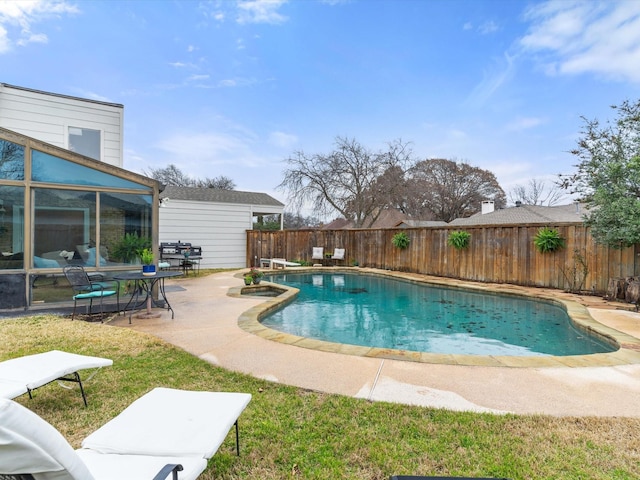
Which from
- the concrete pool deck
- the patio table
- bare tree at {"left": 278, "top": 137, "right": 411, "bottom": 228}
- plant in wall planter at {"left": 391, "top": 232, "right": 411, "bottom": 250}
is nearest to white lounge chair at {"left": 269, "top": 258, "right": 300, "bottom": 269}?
plant in wall planter at {"left": 391, "top": 232, "right": 411, "bottom": 250}

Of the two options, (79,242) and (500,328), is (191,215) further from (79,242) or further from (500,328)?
(500,328)

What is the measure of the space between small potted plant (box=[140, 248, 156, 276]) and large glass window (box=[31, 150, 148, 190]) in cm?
131

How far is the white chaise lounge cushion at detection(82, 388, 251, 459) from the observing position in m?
1.62

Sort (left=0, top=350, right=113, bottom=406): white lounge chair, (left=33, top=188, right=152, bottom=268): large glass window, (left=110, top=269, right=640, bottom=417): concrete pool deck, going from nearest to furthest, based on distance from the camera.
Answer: (left=0, top=350, right=113, bottom=406): white lounge chair, (left=110, top=269, right=640, bottom=417): concrete pool deck, (left=33, top=188, right=152, bottom=268): large glass window

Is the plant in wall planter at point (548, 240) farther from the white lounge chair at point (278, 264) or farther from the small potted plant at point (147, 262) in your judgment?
the small potted plant at point (147, 262)

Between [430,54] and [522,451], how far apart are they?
481 inches

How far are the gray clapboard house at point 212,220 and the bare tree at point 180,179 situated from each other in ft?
47.8

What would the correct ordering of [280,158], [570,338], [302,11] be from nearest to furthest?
[570,338], [302,11], [280,158]

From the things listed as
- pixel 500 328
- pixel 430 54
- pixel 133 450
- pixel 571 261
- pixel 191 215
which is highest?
pixel 430 54

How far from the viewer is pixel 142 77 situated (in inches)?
441

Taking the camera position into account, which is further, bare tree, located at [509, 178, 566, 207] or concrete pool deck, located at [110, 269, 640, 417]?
bare tree, located at [509, 178, 566, 207]

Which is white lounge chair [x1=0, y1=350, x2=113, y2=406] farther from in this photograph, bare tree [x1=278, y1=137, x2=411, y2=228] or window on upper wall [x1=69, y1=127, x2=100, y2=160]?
bare tree [x1=278, y1=137, x2=411, y2=228]

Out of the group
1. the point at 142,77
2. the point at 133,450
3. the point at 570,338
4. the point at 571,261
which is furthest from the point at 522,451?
the point at 142,77

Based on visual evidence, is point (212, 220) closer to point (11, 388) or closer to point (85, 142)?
point (85, 142)
